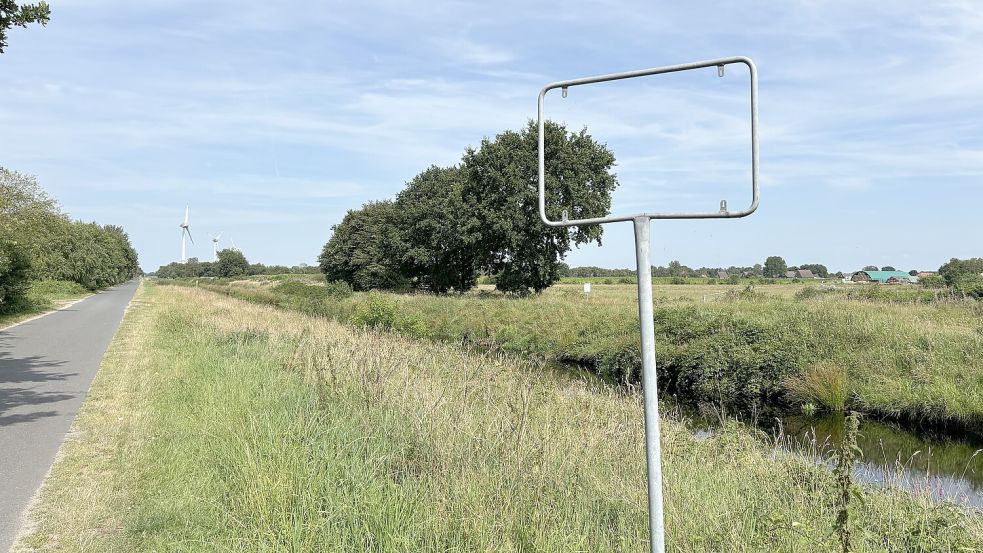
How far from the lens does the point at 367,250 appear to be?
6500cm

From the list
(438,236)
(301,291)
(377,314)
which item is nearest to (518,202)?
(438,236)

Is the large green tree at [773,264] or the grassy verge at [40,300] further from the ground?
the large green tree at [773,264]

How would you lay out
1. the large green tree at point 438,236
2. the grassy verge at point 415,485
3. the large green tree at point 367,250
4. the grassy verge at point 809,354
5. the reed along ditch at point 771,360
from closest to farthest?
the grassy verge at point 415,485 < the reed along ditch at point 771,360 < the grassy verge at point 809,354 < the large green tree at point 438,236 < the large green tree at point 367,250

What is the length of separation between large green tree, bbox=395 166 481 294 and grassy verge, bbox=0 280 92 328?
893 inches

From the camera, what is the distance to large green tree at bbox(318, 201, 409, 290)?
6000cm

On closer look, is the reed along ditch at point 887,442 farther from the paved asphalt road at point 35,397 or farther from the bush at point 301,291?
the bush at point 301,291

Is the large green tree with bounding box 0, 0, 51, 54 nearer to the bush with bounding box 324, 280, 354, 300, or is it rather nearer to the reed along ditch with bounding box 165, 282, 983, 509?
the reed along ditch with bounding box 165, 282, 983, 509

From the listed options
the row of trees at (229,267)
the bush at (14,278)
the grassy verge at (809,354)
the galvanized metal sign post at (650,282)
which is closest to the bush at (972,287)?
the grassy verge at (809,354)

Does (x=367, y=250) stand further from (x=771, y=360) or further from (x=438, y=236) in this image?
(x=771, y=360)

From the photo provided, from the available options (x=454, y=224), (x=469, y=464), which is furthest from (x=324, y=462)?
(x=454, y=224)

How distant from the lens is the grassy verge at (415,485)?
13.9 feet

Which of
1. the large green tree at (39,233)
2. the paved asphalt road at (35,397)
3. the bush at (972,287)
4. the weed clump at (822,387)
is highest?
the large green tree at (39,233)

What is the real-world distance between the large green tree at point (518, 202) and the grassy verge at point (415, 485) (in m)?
26.6

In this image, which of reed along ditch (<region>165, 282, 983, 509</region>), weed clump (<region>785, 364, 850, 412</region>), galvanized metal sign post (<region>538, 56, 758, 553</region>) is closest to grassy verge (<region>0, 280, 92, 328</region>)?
reed along ditch (<region>165, 282, 983, 509</region>)
